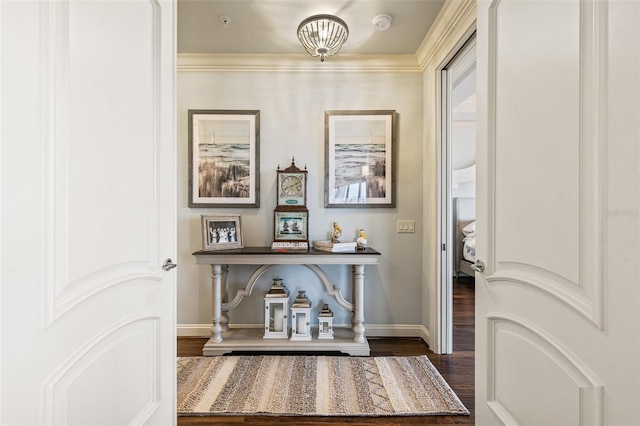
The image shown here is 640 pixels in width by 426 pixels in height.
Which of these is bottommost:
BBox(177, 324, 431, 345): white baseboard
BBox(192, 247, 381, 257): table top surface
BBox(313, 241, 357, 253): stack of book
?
BBox(177, 324, 431, 345): white baseboard

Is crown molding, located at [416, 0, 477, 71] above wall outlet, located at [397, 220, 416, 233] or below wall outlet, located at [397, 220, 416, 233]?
above

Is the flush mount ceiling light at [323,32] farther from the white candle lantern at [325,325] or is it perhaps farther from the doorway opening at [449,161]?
the white candle lantern at [325,325]

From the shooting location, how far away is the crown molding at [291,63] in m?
2.77

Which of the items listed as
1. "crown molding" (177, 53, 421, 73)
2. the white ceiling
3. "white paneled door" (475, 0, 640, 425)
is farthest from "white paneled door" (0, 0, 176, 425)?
"crown molding" (177, 53, 421, 73)

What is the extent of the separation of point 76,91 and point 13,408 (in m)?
0.77

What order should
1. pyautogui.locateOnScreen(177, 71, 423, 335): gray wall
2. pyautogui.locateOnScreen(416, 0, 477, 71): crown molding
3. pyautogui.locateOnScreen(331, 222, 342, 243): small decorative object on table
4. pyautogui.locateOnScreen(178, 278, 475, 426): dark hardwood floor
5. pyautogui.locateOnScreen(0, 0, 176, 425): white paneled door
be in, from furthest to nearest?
pyautogui.locateOnScreen(177, 71, 423, 335): gray wall → pyautogui.locateOnScreen(331, 222, 342, 243): small decorative object on table → pyautogui.locateOnScreen(416, 0, 477, 71): crown molding → pyautogui.locateOnScreen(178, 278, 475, 426): dark hardwood floor → pyautogui.locateOnScreen(0, 0, 176, 425): white paneled door

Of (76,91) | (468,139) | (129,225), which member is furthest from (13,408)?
(468,139)

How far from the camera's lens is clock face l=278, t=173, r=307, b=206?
8.91 feet

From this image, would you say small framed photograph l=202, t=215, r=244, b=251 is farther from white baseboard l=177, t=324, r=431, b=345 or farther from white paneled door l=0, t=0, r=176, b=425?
white paneled door l=0, t=0, r=176, b=425

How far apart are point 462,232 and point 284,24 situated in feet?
14.0

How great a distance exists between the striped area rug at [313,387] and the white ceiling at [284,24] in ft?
8.16

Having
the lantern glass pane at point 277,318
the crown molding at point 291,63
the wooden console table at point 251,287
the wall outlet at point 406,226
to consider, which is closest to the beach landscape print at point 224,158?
the crown molding at point 291,63

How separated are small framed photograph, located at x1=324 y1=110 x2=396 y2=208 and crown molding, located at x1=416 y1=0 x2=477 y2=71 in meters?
0.53

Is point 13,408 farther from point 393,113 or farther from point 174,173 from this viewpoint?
point 393,113
